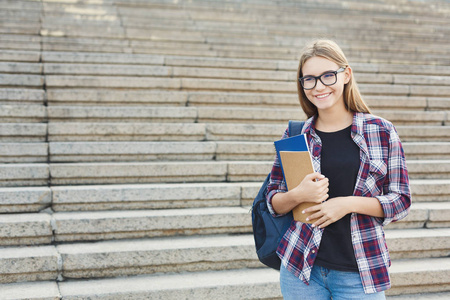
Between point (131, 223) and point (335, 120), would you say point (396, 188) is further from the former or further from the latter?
point (131, 223)

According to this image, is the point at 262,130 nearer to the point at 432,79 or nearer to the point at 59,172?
the point at 59,172

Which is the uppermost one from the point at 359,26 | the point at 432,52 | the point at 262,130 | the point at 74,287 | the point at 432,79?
the point at 359,26

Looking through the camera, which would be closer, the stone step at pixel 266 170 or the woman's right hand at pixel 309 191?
the woman's right hand at pixel 309 191

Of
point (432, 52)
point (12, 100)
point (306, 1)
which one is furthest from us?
point (306, 1)

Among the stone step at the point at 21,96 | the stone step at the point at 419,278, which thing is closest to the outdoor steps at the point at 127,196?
the stone step at the point at 419,278

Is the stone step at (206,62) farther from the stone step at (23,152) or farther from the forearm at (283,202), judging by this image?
the forearm at (283,202)

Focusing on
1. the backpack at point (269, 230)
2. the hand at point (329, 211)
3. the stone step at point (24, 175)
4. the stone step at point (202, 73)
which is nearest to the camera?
the hand at point (329, 211)

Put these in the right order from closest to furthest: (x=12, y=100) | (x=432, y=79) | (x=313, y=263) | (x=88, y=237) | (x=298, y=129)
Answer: (x=313, y=263) < (x=298, y=129) < (x=88, y=237) < (x=12, y=100) < (x=432, y=79)

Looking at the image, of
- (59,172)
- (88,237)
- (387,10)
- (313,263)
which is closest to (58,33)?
(59,172)

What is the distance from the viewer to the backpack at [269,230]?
1.96 metres

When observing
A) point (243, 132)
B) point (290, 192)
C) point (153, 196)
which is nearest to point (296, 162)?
point (290, 192)

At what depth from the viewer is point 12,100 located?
4.80 metres

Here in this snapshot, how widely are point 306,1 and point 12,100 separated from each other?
6.93m

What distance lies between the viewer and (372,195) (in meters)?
1.79
